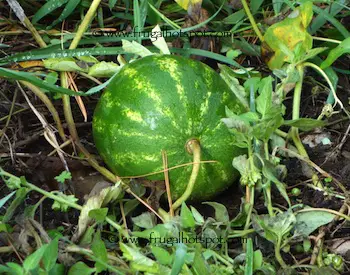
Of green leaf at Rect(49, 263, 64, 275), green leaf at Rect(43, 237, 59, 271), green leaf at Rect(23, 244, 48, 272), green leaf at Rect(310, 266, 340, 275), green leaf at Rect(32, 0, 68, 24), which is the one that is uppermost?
green leaf at Rect(32, 0, 68, 24)

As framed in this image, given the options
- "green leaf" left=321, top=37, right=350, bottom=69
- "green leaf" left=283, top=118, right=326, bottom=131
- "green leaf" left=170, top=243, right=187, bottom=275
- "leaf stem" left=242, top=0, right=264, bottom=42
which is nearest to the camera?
"green leaf" left=170, top=243, right=187, bottom=275

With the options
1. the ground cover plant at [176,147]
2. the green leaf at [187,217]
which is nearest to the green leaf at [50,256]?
the ground cover plant at [176,147]

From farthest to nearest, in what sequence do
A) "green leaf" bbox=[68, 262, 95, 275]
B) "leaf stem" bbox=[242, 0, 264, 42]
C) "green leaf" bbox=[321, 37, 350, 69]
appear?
1. "leaf stem" bbox=[242, 0, 264, 42]
2. "green leaf" bbox=[321, 37, 350, 69]
3. "green leaf" bbox=[68, 262, 95, 275]

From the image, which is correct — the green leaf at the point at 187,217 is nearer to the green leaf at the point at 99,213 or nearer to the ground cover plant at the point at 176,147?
the ground cover plant at the point at 176,147

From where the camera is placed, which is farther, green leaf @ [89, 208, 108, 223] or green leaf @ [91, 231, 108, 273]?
green leaf @ [89, 208, 108, 223]

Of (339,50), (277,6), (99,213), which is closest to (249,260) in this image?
(99,213)

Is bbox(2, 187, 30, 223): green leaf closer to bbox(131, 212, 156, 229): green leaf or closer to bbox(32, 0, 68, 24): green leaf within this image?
bbox(131, 212, 156, 229): green leaf

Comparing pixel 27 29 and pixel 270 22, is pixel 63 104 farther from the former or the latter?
pixel 270 22

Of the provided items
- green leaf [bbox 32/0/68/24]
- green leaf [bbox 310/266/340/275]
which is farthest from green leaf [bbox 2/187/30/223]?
green leaf [bbox 32/0/68/24]
